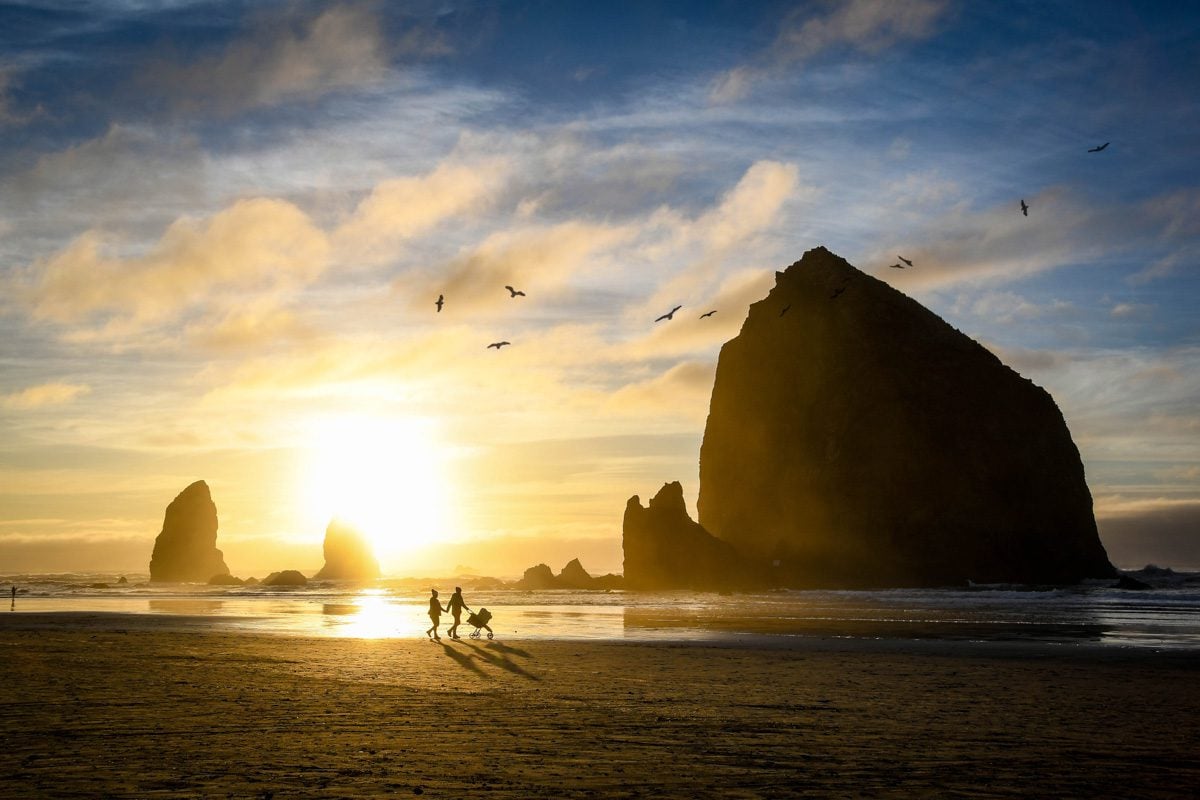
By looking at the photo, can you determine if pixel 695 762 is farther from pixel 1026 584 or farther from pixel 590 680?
pixel 1026 584

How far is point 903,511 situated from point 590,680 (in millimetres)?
103694

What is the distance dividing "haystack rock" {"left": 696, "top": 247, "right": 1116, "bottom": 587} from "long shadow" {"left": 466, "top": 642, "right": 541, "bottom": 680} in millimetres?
88015

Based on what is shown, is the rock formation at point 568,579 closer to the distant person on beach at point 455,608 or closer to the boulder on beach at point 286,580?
the boulder on beach at point 286,580

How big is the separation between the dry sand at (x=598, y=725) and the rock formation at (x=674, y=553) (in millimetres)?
88247

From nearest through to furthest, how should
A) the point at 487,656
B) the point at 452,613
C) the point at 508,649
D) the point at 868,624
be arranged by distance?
the point at 487,656 < the point at 508,649 < the point at 452,613 < the point at 868,624

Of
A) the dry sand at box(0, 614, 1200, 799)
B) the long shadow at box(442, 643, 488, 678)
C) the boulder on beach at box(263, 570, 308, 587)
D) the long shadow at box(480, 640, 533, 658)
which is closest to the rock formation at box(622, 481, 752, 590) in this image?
the boulder on beach at box(263, 570, 308, 587)

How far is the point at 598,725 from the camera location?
50.8 feet

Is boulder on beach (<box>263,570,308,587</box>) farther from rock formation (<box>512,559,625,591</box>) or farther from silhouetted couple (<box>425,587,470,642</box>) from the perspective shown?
silhouetted couple (<box>425,587,470,642</box>)

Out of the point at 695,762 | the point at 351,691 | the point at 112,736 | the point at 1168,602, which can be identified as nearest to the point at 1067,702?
the point at 695,762

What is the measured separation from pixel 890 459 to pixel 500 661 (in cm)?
10137

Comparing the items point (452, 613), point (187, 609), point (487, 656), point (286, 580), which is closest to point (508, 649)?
point (487, 656)

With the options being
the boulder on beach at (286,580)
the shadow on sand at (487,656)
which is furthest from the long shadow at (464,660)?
the boulder on beach at (286,580)

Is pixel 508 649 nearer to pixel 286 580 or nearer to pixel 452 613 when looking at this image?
pixel 452 613

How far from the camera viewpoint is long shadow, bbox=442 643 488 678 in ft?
80.4
